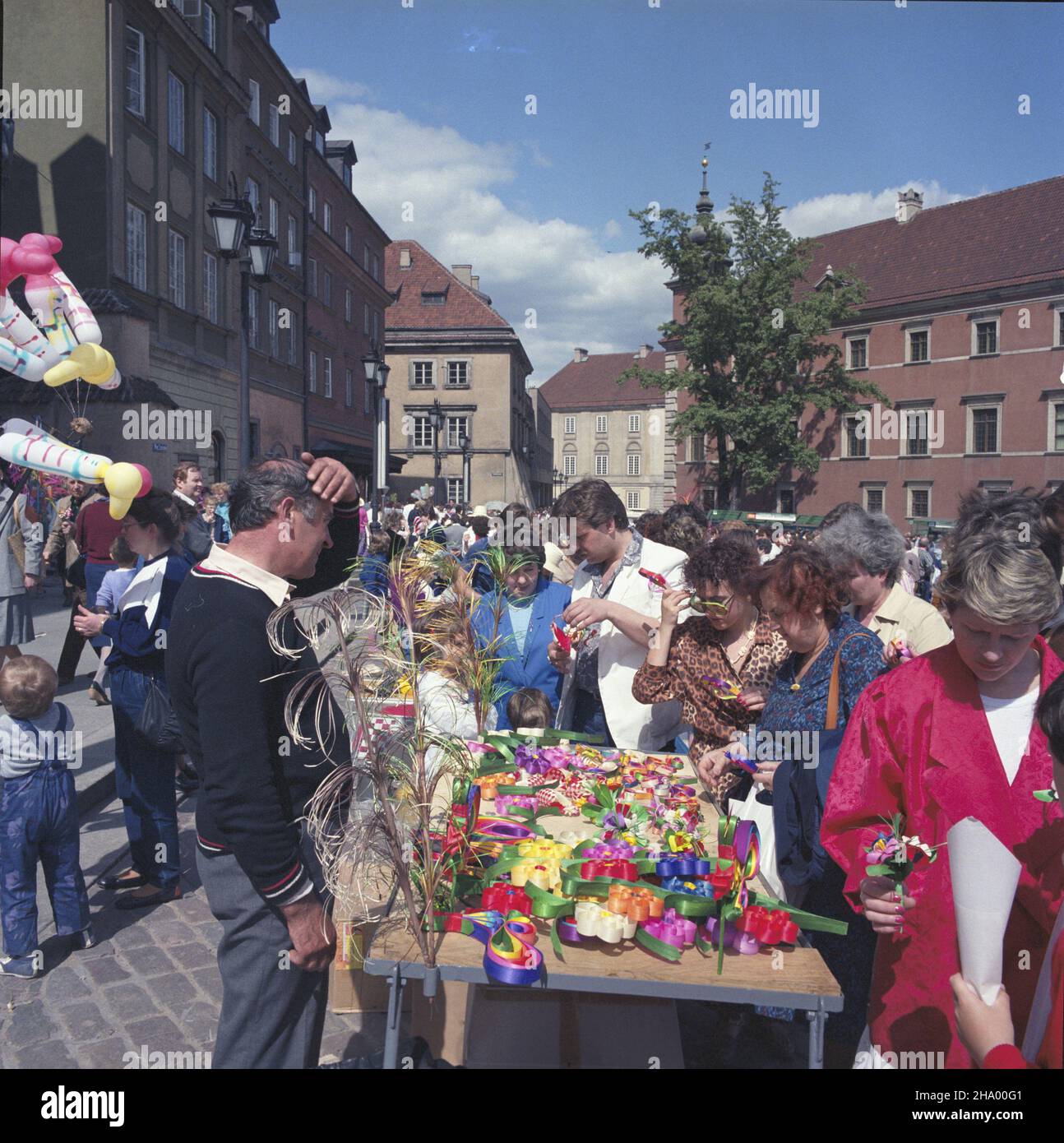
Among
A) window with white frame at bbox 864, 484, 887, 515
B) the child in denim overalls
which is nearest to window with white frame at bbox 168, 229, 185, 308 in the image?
the child in denim overalls

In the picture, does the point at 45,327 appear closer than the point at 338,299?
Yes

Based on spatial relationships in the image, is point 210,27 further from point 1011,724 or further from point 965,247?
point 965,247

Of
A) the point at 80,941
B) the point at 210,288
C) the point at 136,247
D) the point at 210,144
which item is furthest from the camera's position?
the point at 210,288

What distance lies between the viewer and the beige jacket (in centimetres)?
406

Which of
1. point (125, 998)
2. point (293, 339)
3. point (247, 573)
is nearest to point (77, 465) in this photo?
point (247, 573)

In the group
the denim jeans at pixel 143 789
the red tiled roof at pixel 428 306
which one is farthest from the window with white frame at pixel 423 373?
the denim jeans at pixel 143 789

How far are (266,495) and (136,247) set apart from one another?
18640 mm

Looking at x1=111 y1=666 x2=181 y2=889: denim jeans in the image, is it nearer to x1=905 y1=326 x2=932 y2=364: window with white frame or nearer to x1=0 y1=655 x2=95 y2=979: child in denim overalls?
x1=0 y1=655 x2=95 y2=979: child in denim overalls

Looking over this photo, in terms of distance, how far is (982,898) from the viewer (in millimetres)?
1765

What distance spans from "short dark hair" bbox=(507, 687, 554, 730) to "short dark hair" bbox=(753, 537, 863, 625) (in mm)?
1733

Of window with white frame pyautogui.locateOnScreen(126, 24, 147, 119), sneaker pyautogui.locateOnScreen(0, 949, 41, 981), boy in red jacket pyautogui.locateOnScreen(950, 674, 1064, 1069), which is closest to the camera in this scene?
boy in red jacket pyautogui.locateOnScreen(950, 674, 1064, 1069)
